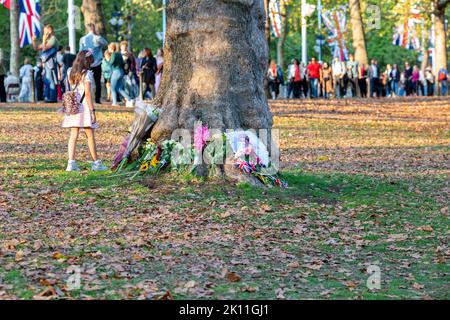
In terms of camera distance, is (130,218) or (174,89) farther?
(174,89)

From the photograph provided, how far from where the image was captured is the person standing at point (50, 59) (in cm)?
2988

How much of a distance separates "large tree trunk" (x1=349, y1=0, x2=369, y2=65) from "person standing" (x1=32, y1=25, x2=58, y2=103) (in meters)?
22.6

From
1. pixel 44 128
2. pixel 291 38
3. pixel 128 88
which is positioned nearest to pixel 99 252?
pixel 44 128

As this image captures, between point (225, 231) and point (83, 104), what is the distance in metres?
4.61

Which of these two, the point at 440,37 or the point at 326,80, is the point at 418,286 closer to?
the point at 326,80

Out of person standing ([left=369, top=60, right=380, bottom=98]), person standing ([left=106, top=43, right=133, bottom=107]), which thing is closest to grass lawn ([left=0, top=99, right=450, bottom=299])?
person standing ([left=106, top=43, right=133, bottom=107])

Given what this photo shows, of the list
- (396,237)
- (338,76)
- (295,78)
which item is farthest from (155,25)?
(396,237)

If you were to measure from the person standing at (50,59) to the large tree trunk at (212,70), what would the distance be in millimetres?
15430

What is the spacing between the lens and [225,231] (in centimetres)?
1180

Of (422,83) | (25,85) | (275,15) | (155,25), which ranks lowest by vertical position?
(422,83)

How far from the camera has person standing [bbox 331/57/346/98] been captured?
48906mm
